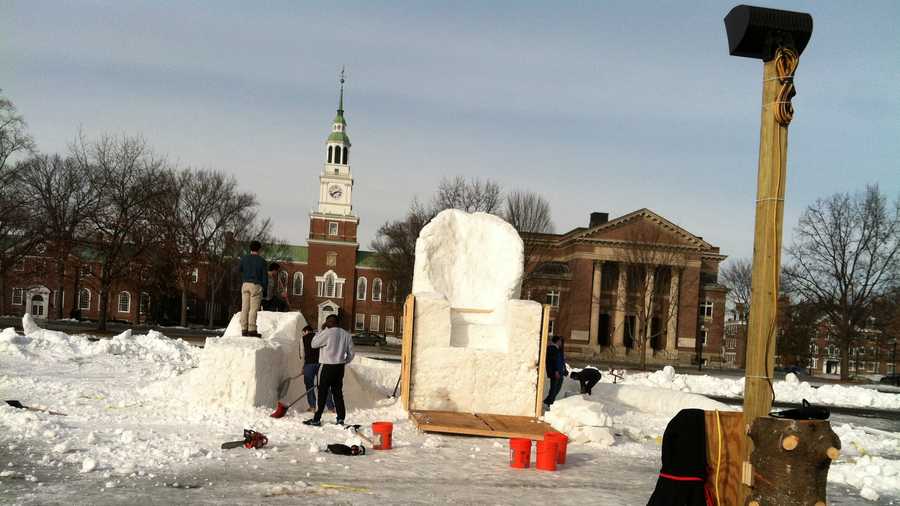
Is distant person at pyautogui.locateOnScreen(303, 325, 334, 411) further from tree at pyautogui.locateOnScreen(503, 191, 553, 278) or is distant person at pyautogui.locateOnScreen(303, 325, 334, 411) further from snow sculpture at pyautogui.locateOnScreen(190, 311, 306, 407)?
tree at pyautogui.locateOnScreen(503, 191, 553, 278)

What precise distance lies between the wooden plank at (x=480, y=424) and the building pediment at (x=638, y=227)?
48.6 metres

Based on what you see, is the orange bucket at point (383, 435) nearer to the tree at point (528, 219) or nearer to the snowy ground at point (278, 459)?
the snowy ground at point (278, 459)

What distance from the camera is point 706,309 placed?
65.5 metres

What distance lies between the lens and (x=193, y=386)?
439 inches

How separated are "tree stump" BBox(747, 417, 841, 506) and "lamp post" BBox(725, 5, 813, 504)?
2.03ft

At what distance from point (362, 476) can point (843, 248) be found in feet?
135

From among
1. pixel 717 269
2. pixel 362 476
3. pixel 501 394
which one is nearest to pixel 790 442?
pixel 362 476

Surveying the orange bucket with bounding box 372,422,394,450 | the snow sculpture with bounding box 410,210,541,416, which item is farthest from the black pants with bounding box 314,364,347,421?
the snow sculpture with bounding box 410,210,541,416

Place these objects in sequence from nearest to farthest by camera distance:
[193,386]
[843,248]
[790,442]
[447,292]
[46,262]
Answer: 1. [790,442]
2. [193,386]
3. [447,292]
4. [46,262]
5. [843,248]

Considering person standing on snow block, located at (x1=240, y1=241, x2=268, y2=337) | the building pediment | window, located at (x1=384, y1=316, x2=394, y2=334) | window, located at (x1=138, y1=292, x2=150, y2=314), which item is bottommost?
window, located at (x1=384, y1=316, x2=394, y2=334)

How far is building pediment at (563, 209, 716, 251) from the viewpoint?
5928 centimetres

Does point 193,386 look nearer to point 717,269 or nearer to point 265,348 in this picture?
point 265,348

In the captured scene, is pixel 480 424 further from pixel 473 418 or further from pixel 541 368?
pixel 541 368

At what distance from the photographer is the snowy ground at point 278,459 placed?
6840 millimetres
